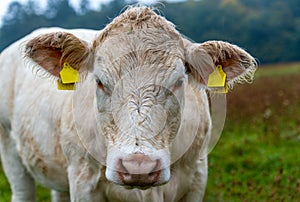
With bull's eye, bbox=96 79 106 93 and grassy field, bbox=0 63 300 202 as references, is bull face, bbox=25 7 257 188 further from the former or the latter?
grassy field, bbox=0 63 300 202

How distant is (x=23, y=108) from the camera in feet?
20.4

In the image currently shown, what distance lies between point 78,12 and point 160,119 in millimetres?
37027

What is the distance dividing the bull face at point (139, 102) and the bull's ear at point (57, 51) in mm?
180

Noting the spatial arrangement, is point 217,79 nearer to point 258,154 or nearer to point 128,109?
point 128,109

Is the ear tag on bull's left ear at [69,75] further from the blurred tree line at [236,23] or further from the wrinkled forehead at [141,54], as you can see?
the blurred tree line at [236,23]

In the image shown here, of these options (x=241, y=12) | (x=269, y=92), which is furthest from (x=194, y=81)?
(x=241, y=12)

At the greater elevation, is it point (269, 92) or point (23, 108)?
point (23, 108)

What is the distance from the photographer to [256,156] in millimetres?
8766

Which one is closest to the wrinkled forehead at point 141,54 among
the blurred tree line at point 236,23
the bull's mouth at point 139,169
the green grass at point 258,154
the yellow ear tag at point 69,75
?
the yellow ear tag at point 69,75

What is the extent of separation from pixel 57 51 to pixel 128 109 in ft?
3.12

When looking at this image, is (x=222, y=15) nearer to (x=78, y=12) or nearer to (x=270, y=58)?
(x=270, y=58)

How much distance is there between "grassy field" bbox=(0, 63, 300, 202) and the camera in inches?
274

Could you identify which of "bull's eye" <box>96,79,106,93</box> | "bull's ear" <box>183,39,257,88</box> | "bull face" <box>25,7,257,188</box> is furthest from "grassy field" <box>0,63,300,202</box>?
"bull's eye" <box>96,79,106,93</box>

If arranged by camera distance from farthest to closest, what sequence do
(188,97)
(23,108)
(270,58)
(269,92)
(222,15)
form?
(222,15) < (270,58) < (269,92) < (23,108) < (188,97)
